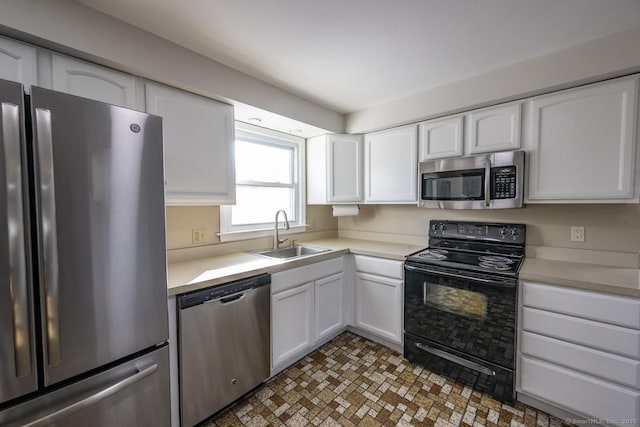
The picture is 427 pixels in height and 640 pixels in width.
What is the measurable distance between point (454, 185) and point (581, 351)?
50.6 inches

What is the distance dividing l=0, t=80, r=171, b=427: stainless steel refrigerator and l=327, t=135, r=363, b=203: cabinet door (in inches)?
70.7

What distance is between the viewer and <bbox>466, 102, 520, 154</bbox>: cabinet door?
1943 mm

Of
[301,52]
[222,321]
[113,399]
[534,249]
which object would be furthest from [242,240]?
[534,249]

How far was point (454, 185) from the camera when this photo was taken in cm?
222

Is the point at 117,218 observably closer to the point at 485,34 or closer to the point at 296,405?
the point at 296,405

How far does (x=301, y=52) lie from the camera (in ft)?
5.60

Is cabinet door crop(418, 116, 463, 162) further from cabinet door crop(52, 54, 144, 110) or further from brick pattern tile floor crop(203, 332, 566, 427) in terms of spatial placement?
cabinet door crop(52, 54, 144, 110)

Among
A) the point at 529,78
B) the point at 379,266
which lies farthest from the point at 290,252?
the point at 529,78

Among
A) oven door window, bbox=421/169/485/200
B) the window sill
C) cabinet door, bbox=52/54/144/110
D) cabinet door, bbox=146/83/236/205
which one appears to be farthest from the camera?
the window sill

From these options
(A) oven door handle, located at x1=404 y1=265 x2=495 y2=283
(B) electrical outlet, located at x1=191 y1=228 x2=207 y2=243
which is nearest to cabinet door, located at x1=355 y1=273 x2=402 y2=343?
(A) oven door handle, located at x1=404 y1=265 x2=495 y2=283

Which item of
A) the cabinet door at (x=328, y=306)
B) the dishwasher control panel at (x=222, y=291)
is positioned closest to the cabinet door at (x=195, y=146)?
the dishwasher control panel at (x=222, y=291)

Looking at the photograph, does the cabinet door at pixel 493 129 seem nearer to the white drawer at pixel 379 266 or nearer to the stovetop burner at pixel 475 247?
the stovetop burner at pixel 475 247

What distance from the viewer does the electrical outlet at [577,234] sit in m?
1.98

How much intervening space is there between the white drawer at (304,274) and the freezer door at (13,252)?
121 cm
